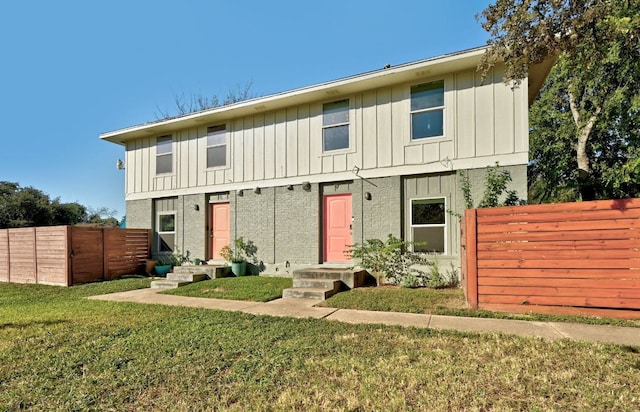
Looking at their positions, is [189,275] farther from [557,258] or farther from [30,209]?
[30,209]

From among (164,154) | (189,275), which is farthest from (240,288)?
(164,154)

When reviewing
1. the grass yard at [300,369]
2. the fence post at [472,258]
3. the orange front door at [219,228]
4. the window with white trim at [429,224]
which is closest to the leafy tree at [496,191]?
the window with white trim at [429,224]

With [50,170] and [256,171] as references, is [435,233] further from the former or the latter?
[50,170]

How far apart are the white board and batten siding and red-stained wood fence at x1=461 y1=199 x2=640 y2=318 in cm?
268

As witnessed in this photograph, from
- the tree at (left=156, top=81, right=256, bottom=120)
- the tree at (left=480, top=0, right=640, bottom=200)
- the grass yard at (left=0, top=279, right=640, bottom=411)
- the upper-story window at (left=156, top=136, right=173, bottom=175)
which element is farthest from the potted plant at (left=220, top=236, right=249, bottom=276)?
the tree at (left=156, top=81, right=256, bottom=120)

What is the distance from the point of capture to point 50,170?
93.2ft

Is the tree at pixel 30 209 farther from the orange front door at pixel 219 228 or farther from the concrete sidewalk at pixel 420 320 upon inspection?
the concrete sidewalk at pixel 420 320

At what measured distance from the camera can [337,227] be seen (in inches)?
369

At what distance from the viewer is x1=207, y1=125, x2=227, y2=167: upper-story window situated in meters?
11.2

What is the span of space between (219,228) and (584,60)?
995 centimetres

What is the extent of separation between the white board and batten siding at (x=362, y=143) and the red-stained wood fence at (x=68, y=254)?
2.14 m

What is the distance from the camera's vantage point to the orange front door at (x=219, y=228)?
11.0 metres

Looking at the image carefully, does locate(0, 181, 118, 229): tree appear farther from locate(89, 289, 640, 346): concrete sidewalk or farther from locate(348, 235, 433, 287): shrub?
locate(348, 235, 433, 287): shrub

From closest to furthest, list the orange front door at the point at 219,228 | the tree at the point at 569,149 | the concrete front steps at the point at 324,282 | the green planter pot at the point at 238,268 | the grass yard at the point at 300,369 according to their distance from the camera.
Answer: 1. the grass yard at the point at 300,369
2. the concrete front steps at the point at 324,282
3. the green planter pot at the point at 238,268
4. the orange front door at the point at 219,228
5. the tree at the point at 569,149
